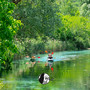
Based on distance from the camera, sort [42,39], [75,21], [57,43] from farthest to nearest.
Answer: [75,21]
[57,43]
[42,39]

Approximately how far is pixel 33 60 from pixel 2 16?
24.1 m

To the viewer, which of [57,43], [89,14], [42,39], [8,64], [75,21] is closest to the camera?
[8,64]

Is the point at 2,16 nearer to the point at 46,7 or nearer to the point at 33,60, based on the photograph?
the point at 46,7

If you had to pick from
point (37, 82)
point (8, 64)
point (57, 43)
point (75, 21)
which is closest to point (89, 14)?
point (75, 21)

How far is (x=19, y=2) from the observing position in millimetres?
32812

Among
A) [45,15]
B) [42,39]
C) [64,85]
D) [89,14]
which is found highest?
[89,14]

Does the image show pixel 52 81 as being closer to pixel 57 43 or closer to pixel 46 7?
pixel 46 7

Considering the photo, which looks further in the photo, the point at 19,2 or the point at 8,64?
the point at 19,2

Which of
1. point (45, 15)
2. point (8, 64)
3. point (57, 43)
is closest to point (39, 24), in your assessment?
point (45, 15)

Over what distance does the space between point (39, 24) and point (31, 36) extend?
8.21 ft

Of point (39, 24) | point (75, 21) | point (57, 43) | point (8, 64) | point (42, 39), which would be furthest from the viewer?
point (75, 21)

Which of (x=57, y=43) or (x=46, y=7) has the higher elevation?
(x=46, y=7)

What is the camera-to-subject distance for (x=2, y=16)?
12.9 m

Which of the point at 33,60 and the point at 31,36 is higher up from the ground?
the point at 31,36
